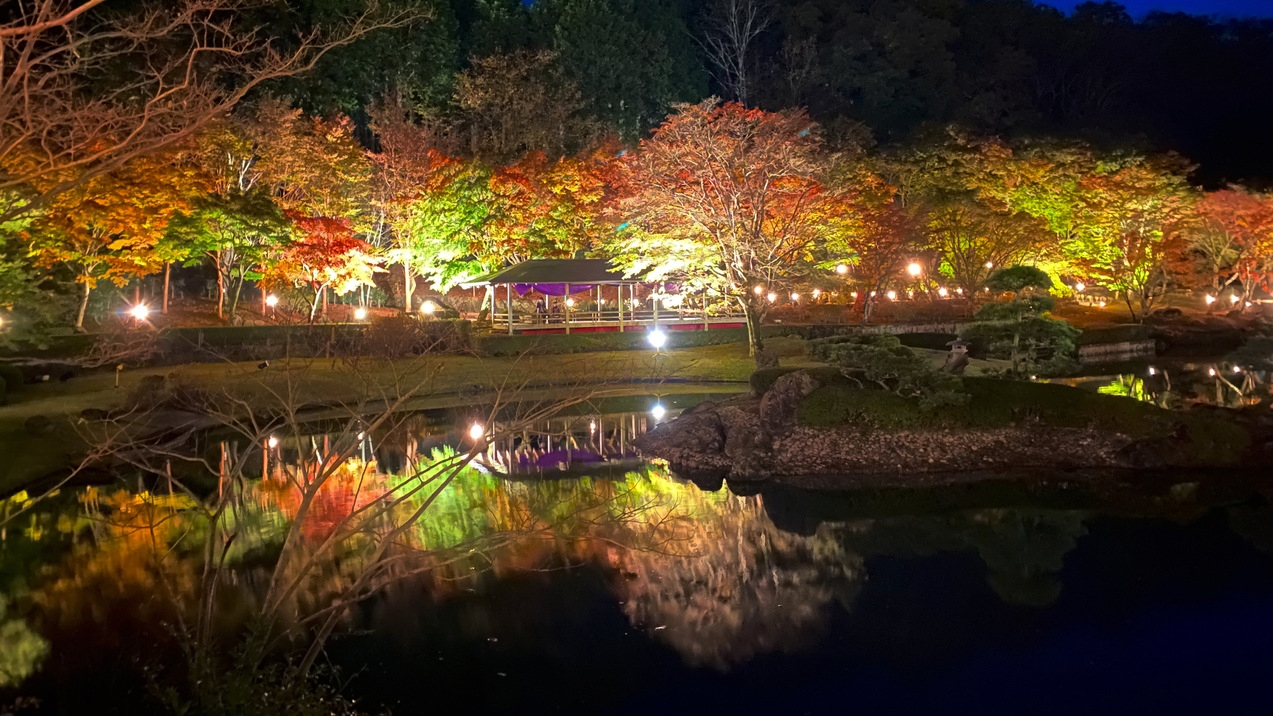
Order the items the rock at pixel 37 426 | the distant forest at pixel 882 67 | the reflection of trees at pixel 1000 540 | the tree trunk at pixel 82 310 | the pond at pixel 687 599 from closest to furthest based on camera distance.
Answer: the pond at pixel 687 599 → the reflection of trees at pixel 1000 540 → the rock at pixel 37 426 → the tree trunk at pixel 82 310 → the distant forest at pixel 882 67

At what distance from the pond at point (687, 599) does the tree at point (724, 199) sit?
11522 millimetres

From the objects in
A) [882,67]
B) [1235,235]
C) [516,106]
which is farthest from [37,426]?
[882,67]

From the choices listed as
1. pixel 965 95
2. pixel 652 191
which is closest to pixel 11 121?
pixel 652 191

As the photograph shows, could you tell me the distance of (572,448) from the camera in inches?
707

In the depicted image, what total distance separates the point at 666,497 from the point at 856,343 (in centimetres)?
467

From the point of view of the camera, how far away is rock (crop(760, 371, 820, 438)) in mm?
15797

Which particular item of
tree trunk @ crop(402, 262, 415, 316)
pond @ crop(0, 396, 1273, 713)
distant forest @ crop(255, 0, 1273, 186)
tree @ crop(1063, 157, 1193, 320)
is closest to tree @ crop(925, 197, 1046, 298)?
tree @ crop(1063, 157, 1193, 320)

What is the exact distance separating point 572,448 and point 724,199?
9.35 m

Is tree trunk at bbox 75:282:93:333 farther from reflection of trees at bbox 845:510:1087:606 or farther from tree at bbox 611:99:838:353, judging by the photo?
reflection of trees at bbox 845:510:1087:606

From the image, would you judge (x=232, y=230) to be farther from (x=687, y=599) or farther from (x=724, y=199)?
(x=687, y=599)

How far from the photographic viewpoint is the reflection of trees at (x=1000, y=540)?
10.5m

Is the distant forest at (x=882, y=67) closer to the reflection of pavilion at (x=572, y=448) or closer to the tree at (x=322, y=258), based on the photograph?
the tree at (x=322, y=258)

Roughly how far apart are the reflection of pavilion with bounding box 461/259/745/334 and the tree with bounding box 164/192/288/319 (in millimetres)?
7607

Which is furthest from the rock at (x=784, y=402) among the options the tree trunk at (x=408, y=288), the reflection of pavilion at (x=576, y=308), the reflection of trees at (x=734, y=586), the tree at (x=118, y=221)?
the tree trunk at (x=408, y=288)
